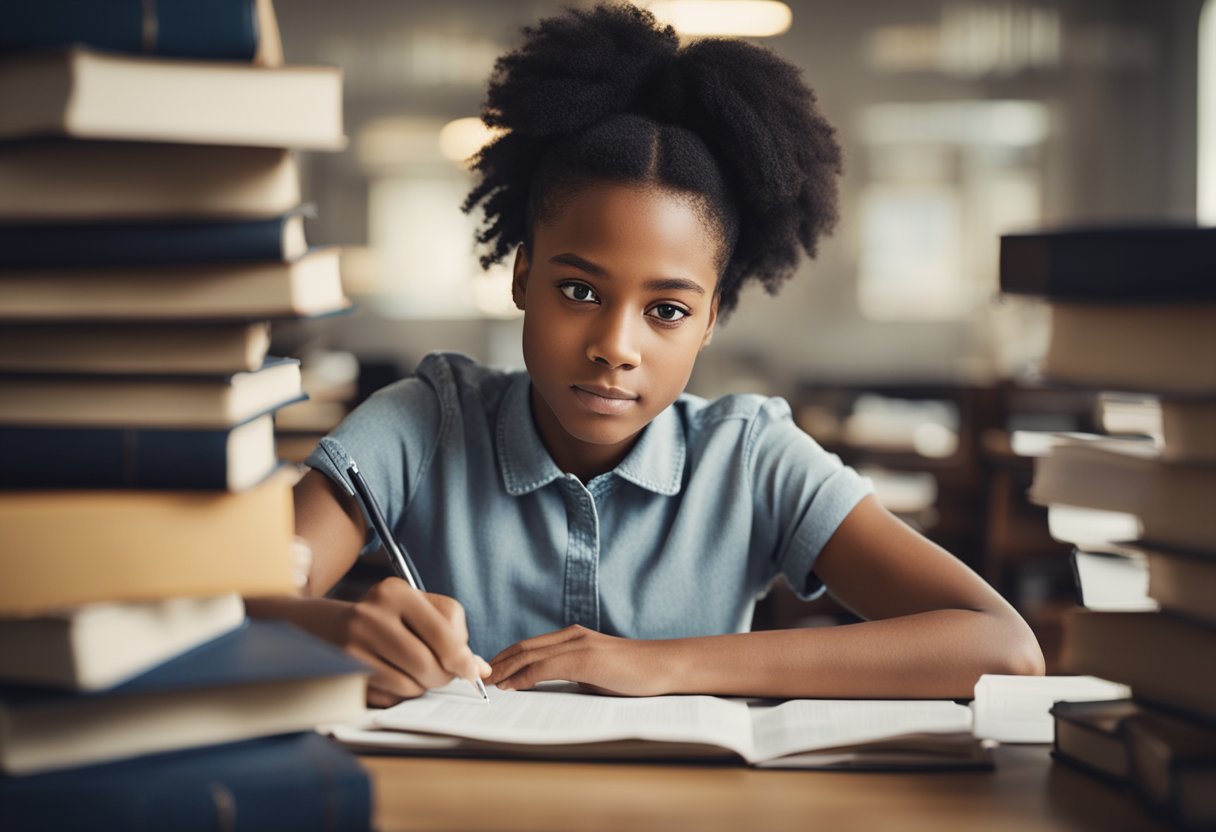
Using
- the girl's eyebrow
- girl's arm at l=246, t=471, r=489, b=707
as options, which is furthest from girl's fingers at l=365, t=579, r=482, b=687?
the girl's eyebrow

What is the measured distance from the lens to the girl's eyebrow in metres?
1.04

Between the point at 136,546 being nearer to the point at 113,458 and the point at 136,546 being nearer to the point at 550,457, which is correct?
the point at 113,458

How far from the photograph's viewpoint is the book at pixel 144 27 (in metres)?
0.58

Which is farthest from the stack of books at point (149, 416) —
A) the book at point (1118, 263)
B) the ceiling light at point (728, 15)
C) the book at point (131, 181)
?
the ceiling light at point (728, 15)

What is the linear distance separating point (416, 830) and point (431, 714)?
0.17m

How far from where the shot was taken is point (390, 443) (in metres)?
1.21

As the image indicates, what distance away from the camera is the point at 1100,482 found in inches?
27.8

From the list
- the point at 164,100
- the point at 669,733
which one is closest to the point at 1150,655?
the point at 669,733

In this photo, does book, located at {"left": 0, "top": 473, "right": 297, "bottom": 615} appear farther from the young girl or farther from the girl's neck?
the girl's neck

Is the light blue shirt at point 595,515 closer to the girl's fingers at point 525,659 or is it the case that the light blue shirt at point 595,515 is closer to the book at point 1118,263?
the girl's fingers at point 525,659

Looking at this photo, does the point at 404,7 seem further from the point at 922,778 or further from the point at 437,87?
the point at 922,778

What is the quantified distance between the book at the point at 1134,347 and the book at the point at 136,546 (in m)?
0.47

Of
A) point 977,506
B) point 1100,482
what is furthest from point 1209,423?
point 977,506

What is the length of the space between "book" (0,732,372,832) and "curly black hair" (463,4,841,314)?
643mm
